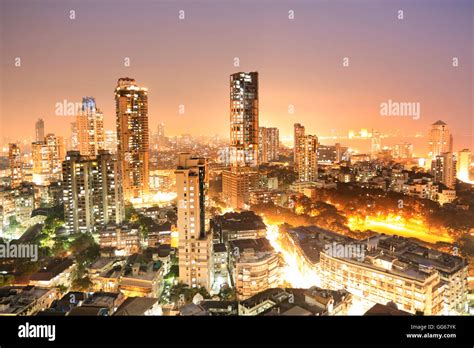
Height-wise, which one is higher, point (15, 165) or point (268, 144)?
point (268, 144)

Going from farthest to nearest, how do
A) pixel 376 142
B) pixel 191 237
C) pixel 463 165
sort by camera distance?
pixel 376 142 → pixel 463 165 → pixel 191 237

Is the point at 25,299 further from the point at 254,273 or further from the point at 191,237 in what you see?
the point at 254,273

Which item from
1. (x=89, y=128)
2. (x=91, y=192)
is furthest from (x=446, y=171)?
(x=89, y=128)

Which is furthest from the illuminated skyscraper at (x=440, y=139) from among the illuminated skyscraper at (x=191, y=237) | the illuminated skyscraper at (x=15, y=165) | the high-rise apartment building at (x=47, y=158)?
the illuminated skyscraper at (x=15, y=165)

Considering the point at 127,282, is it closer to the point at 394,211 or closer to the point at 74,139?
the point at 394,211

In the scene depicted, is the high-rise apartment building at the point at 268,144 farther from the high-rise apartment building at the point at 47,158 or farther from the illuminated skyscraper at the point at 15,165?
the illuminated skyscraper at the point at 15,165
